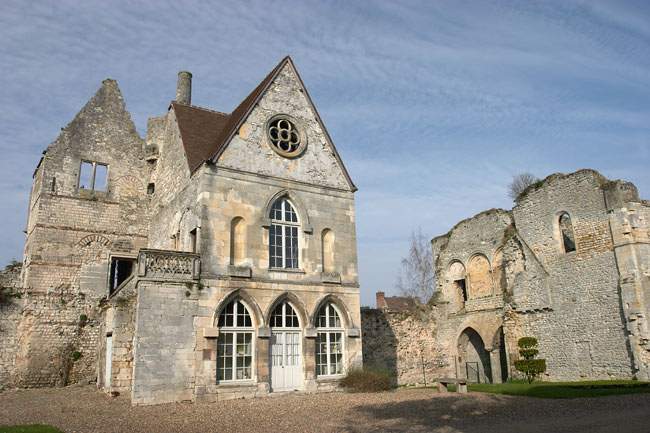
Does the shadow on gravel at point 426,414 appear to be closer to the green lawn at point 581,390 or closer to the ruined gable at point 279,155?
the green lawn at point 581,390

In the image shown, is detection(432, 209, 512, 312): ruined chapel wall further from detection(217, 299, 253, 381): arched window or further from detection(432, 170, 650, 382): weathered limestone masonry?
detection(217, 299, 253, 381): arched window

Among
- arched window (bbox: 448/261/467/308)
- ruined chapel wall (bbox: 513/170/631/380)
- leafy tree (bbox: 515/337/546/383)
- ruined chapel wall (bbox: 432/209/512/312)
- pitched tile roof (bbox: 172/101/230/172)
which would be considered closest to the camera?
ruined chapel wall (bbox: 513/170/631/380)

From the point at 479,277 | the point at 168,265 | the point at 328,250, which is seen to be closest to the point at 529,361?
the point at 479,277

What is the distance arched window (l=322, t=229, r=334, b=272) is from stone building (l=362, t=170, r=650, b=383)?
3.96 m

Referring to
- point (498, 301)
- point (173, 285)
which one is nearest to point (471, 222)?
point (498, 301)

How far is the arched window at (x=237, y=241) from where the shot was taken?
574 inches

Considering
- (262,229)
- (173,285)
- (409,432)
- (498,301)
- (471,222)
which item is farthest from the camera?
(471,222)

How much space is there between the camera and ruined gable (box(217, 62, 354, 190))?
50.9 ft

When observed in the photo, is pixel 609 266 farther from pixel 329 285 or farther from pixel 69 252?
pixel 69 252

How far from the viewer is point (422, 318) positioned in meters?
21.3

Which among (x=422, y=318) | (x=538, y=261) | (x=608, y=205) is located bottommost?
(x=422, y=318)

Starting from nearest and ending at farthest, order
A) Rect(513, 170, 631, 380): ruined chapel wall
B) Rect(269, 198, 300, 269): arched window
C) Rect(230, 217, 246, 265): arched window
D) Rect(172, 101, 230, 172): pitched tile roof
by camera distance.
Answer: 1. Rect(230, 217, 246, 265): arched window
2. Rect(269, 198, 300, 269): arched window
3. Rect(513, 170, 631, 380): ruined chapel wall
4. Rect(172, 101, 230, 172): pitched tile roof

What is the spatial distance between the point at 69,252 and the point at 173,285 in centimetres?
805

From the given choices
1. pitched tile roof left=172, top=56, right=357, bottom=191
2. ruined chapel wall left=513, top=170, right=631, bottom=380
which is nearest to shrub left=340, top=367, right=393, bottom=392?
pitched tile roof left=172, top=56, right=357, bottom=191
